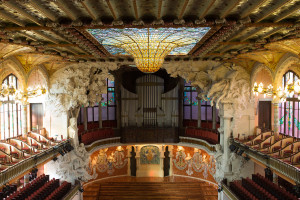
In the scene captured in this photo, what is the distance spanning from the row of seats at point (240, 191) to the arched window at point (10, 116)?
1445cm

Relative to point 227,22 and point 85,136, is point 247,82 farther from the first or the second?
point 85,136

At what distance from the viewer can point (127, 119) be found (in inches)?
864

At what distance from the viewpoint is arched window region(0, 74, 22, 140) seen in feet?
57.0

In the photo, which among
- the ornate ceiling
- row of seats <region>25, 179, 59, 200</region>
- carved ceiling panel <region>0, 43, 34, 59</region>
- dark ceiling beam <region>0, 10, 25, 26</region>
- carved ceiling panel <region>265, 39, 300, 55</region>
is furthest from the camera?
row of seats <region>25, 179, 59, 200</region>

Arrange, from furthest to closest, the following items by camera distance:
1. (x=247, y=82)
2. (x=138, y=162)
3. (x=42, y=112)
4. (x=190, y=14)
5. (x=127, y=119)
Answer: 1. (x=138, y=162)
2. (x=127, y=119)
3. (x=42, y=112)
4. (x=247, y=82)
5. (x=190, y=14)

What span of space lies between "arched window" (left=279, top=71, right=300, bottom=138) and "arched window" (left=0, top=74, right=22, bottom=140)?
17.6 m

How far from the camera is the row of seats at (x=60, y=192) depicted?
45.2ft

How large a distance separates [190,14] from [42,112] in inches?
586

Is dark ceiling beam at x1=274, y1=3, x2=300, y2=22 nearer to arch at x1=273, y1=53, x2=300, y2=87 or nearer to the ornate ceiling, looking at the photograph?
the ornate ceiling

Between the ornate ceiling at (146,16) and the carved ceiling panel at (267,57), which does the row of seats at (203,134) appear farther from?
the ornate ceiling at (146,16)

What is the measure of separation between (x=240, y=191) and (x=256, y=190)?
1.27 meters

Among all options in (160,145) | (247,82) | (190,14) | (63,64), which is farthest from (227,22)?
(160,145)

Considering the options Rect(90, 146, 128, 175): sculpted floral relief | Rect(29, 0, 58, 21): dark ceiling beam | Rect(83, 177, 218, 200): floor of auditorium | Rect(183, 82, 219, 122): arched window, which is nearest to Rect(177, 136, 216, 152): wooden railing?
Rect(183, 82, 219, 122): arched window

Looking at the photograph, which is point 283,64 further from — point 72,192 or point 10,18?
point 72,192
